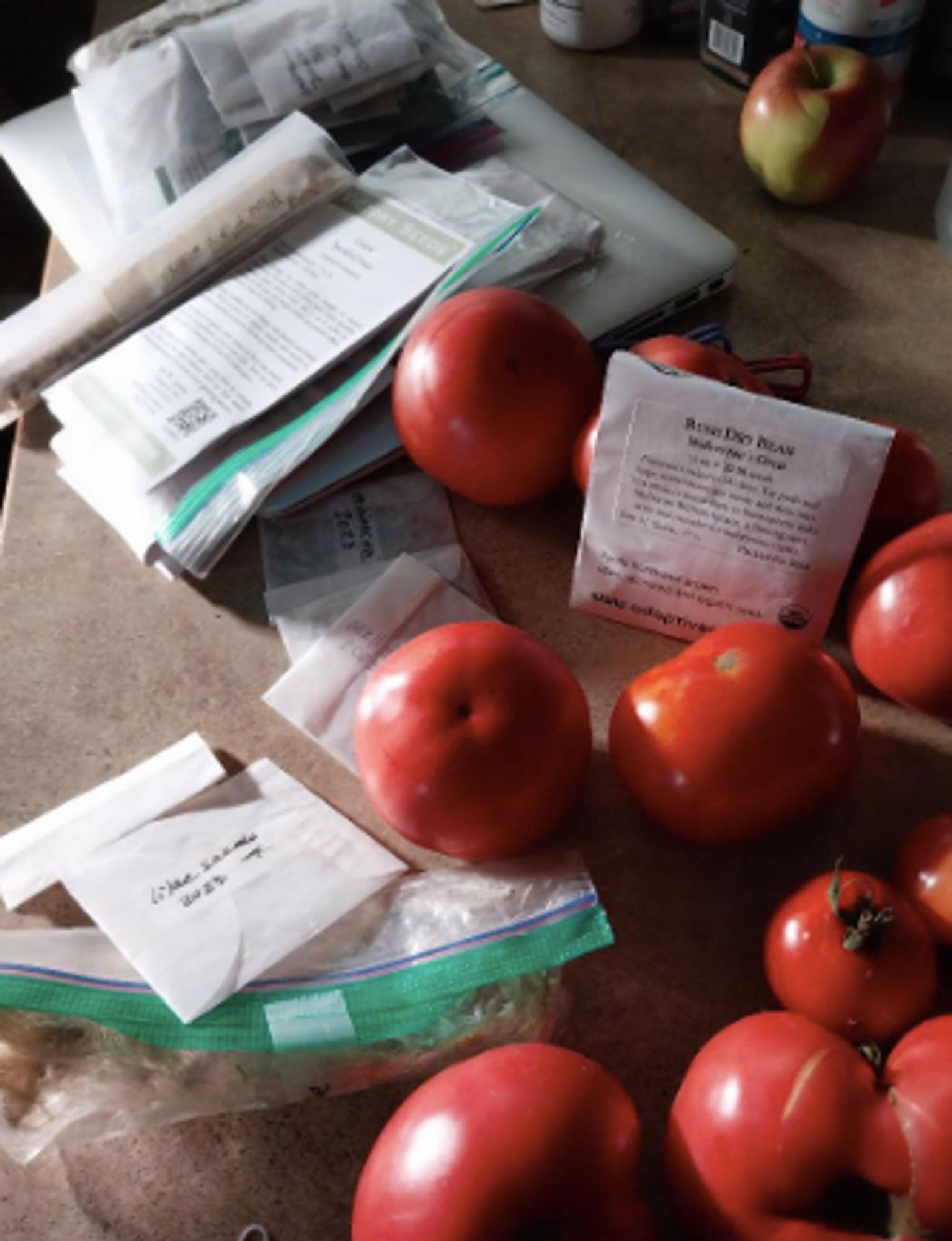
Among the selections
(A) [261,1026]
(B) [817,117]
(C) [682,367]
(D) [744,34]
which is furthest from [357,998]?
(D) [744,34]

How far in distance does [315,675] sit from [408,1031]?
228 mm

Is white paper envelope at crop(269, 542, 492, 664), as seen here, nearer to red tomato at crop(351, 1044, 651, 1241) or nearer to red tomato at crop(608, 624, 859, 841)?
red tomato at crop(608, 624, 859, 841)

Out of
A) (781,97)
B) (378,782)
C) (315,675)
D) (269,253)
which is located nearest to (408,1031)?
(378,782)

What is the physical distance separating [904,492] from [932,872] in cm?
22

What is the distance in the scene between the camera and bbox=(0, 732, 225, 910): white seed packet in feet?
2.09

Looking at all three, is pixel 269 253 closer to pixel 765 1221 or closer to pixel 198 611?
pixel 198 611

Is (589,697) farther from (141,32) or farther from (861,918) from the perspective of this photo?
(141,32)

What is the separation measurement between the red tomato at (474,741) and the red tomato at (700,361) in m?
0.20

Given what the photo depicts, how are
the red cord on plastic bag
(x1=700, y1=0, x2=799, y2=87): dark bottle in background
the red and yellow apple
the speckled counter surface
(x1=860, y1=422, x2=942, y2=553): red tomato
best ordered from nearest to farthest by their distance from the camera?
the speckled counter surface, (x1=860, y1=422, x2=942, y2=553): red tomato, the red cord on plastic bag, the red and yellow apple, (x1=700, y1=0, x2=799, y2=87): dark bottle in background

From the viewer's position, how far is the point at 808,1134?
44 cm

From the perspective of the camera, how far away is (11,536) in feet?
2.64

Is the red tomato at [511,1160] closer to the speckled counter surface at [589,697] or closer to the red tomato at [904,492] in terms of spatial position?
the speckled counter surface at [589,697]

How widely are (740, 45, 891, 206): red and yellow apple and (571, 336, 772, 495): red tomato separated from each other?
0.28 metres

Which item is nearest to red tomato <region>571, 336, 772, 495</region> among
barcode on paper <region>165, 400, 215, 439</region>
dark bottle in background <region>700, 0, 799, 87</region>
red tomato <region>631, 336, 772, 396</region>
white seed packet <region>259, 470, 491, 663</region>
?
red tomato <region>631, 336, 772, 396</region>
